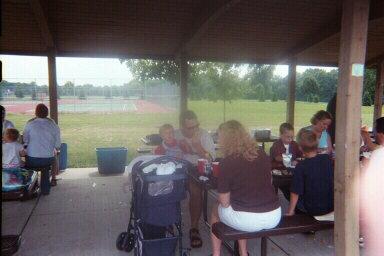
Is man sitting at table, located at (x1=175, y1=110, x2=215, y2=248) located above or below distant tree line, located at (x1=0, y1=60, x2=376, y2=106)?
below

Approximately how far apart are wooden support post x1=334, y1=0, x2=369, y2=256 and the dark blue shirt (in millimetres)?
245

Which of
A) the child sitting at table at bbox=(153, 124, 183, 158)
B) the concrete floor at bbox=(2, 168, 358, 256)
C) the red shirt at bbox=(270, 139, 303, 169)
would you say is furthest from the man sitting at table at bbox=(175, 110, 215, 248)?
the concrete floor at bbox=(2, 168, 358, 256)

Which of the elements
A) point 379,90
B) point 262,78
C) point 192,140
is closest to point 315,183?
point 192,140

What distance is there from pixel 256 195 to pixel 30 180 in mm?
3584

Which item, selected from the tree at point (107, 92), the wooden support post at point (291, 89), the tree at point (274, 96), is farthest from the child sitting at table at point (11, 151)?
the tree at point (274, 96)

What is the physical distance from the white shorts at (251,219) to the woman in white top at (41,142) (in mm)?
3739

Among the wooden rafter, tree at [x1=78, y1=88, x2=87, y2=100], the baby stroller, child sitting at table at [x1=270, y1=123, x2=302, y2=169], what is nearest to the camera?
the baby stroller

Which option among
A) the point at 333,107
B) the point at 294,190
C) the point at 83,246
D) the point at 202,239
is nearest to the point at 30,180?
the point at 83,246

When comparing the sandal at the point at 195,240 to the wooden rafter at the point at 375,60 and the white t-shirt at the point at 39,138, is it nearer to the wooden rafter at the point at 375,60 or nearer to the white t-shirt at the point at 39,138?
the white t-shirt at the point at 39,138

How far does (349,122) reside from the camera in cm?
284

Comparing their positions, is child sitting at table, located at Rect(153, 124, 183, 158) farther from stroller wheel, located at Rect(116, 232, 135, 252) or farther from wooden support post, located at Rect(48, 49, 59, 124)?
wooden support post, located at Rect(48, 49, 59, 124)

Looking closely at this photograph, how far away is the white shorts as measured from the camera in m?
2.88

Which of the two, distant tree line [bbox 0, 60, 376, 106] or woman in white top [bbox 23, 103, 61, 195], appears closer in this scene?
woman in white top [bbox 23, 103, 61, 195]

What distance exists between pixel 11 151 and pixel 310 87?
4381cm
